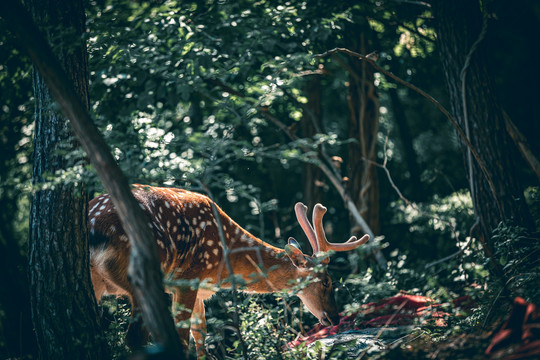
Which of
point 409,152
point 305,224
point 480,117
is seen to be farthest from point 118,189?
point 409,152

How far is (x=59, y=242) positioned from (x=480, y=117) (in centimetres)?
416

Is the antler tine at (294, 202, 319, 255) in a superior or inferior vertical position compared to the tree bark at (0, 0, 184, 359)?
inferior

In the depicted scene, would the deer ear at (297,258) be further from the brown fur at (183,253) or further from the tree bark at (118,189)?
the tree bark at (118,189)

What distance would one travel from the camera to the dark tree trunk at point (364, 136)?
7.50 metres

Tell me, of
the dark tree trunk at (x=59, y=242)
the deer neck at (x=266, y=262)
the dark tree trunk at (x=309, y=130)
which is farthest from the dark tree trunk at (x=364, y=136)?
the dark tree trunk at (x=59, y=242)

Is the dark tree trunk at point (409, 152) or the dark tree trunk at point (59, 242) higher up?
the dark tree trunk at point (59, 242)

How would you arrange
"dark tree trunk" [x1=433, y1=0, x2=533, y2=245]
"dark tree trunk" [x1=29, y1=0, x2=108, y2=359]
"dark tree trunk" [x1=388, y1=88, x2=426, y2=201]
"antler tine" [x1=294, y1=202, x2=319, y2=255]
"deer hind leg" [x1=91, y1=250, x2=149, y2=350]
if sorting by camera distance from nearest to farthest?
1. "dark tree trunk" [x1=29, y1=0, x2=108, y2=359]
2. "deer hind leg" [x1=91, y1=250, x2=149, y2=350]
3. "dark tree trunk" [x1=433, y1=0, x2=533, y2=245]
4. "antler tine" [x1=294, y1=202, x2=319, y2=255]
5. "dark tree trunk" [x1=388, y1=88, x2=426, y2=201]

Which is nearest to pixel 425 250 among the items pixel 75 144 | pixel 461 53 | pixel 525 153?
pixel 525 153

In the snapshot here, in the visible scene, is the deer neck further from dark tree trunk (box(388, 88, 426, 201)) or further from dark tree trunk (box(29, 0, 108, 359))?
dark tree trunk (box(388, 88, 426, 201))

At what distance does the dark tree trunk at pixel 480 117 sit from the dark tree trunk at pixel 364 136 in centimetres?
236

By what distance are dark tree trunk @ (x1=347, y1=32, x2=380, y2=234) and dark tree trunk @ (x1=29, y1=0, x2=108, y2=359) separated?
4792 mm

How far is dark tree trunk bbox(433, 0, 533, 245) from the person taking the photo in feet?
15.8

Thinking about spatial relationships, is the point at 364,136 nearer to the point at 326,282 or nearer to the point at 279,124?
the point at 279,124

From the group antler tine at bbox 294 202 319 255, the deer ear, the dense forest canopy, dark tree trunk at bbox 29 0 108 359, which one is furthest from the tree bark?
antler tine at bbox 294 202 319 255
